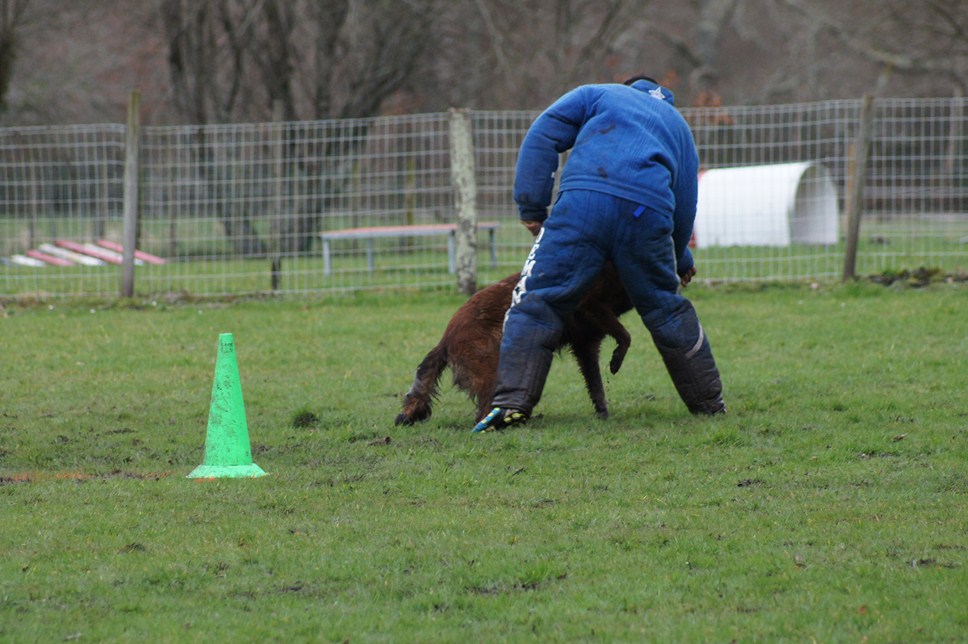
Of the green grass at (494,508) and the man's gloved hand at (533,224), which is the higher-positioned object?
the man's gloved hand at (533,224)

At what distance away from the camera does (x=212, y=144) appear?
12.0m

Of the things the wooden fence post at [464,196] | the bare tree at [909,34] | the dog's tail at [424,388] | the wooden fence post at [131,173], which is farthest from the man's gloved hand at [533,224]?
the bare tree at [909,34]

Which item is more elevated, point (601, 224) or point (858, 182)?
point (858, 182)

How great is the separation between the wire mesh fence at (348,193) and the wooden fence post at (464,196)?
342 millimetres

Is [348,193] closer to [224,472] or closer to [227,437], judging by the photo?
[227,437]

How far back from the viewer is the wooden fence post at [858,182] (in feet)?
37.9

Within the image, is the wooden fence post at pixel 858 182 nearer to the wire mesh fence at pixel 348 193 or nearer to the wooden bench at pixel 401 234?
the wire mesh fence at pixel 348 193

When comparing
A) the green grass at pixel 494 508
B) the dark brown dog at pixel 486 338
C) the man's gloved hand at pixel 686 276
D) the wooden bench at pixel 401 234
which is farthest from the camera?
the wooden bench at pixel 401 234

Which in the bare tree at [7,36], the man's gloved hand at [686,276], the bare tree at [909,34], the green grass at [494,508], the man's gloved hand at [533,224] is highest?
the bare tree at [909,34]

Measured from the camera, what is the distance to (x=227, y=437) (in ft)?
16.9

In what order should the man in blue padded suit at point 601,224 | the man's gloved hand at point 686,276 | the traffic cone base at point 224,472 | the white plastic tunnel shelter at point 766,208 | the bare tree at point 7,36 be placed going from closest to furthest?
the traffic cone base at point 224,472 → the man in blue padded suit at point 601,224 → the man's gloved hand at point 686,276 → the white plastic tunnel shelter at point 766,208 → the bare tree at point 7,36

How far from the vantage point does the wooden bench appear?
12180mm

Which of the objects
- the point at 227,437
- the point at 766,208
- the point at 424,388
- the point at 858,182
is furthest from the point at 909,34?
the point at 227,437

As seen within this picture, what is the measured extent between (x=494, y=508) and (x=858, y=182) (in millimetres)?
8170
